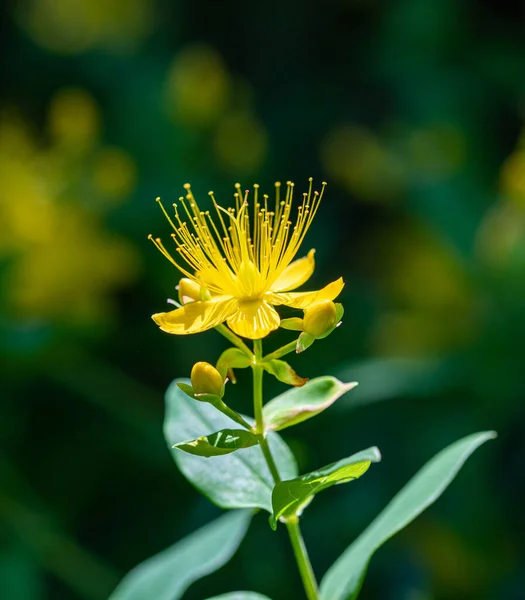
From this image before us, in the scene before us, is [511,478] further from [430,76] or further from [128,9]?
[128,9]

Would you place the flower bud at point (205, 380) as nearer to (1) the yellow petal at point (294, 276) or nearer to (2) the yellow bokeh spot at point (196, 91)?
(1) the yellow petal at point (294, 276)

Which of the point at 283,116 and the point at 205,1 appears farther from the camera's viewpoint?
the point at 205,1

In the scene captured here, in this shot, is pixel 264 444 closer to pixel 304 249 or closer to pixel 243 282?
pixel 243 282

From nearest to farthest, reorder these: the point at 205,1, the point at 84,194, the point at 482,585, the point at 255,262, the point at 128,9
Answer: the point at 255,262 < the point at 482,585 < the point at 84,194 < the point at 128,9 < the point at 205,1

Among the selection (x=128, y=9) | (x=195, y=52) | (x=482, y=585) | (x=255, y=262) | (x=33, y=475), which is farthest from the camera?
(x=128, y=9)

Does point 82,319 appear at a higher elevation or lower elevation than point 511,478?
higher

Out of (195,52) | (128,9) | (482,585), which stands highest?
(128,9)

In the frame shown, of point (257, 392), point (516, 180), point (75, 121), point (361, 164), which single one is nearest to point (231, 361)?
point (257, 392)

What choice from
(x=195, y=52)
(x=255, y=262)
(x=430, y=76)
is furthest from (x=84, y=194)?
(x=255, y=262)
